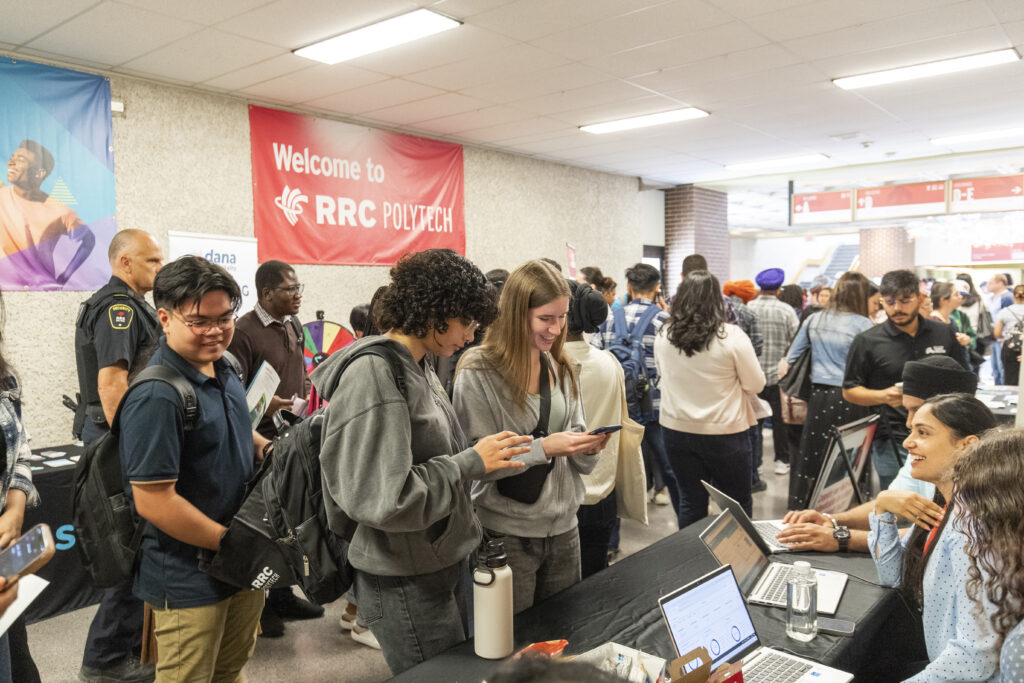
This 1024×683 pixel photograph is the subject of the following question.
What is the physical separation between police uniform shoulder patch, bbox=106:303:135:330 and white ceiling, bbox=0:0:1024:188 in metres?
1.43

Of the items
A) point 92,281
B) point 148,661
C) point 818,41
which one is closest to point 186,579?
point 148,661

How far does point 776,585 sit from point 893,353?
1838 mm

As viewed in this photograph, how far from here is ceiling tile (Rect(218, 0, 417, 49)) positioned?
3.24 metres

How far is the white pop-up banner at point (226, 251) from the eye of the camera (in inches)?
179

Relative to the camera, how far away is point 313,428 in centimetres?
155

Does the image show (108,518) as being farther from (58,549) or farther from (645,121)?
(645,121)

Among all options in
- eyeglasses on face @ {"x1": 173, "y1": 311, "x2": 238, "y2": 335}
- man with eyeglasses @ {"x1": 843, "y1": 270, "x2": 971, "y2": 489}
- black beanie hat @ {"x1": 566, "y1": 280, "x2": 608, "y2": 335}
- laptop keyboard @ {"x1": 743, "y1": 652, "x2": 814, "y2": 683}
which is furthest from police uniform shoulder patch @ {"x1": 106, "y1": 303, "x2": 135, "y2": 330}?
man with eyeglasses @ {"x1": 843, "y1": 270, "x2": 971, "y2": 489}

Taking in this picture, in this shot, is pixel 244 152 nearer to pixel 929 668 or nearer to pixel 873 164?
pixel 929 668

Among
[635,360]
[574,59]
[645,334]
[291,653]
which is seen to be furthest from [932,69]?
[291,653]

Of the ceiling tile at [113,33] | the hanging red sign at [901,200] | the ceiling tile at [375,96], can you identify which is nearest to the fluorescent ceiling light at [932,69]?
the ceiling tile at [375,96]

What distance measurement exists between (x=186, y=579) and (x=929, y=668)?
1.72 metres

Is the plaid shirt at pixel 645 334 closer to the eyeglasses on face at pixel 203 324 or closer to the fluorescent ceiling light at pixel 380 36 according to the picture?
the fluorescent ceiling light at pixel 380 36

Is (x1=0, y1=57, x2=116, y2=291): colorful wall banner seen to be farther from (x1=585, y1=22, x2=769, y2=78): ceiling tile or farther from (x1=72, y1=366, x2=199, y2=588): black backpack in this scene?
(x1=585, y1=22, x2=769, y2=78): ceiling tile

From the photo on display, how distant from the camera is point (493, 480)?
185 centimetres
